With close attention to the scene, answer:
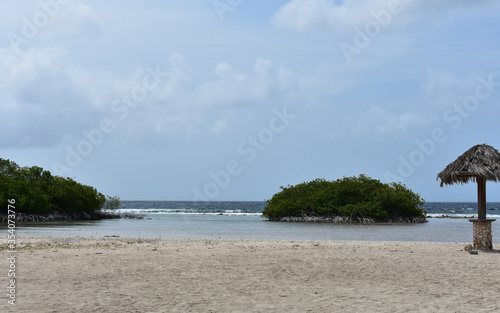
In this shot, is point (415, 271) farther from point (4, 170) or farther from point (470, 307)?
point (4, 170)

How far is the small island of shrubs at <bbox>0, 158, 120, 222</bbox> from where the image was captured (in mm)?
40469

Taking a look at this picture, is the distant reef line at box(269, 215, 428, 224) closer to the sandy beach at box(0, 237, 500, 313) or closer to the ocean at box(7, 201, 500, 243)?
the ocean at box(7, 201, 500, 243)

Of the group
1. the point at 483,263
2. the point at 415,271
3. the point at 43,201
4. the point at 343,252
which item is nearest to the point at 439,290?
the point at 415,271

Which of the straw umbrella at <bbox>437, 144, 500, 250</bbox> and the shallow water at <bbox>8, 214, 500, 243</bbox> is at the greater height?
the straw umbrella at <bbox>437, 144, 500, 250</bbox>

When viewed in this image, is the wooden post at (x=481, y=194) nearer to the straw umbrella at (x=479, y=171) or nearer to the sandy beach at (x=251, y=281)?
the straw umbrella at (x=479, y=171)

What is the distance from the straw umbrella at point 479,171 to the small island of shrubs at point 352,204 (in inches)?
1082

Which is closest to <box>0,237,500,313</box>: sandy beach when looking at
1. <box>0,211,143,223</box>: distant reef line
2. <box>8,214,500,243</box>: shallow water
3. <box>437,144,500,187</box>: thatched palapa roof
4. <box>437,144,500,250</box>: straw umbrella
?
<box>437,144,500,250</box>: straw umbrella

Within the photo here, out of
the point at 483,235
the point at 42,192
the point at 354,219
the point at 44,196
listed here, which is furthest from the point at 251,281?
the point at 42,192

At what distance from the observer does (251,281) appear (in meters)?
10.1

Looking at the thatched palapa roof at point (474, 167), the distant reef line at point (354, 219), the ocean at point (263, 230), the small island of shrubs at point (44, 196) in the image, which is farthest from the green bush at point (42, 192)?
the thatched palapa roof at point (474, 167)

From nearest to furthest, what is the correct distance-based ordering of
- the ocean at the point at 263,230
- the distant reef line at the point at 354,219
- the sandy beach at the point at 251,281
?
1. the sandy beach at the point at 251,281
2. the ocean at the point at 263,230
3. the distant reef line at the point at 354,219

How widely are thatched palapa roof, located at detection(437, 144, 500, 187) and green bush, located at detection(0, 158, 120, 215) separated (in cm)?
3446

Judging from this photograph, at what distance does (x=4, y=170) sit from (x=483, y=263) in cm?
4121

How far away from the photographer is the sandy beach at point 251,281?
7.97 m
